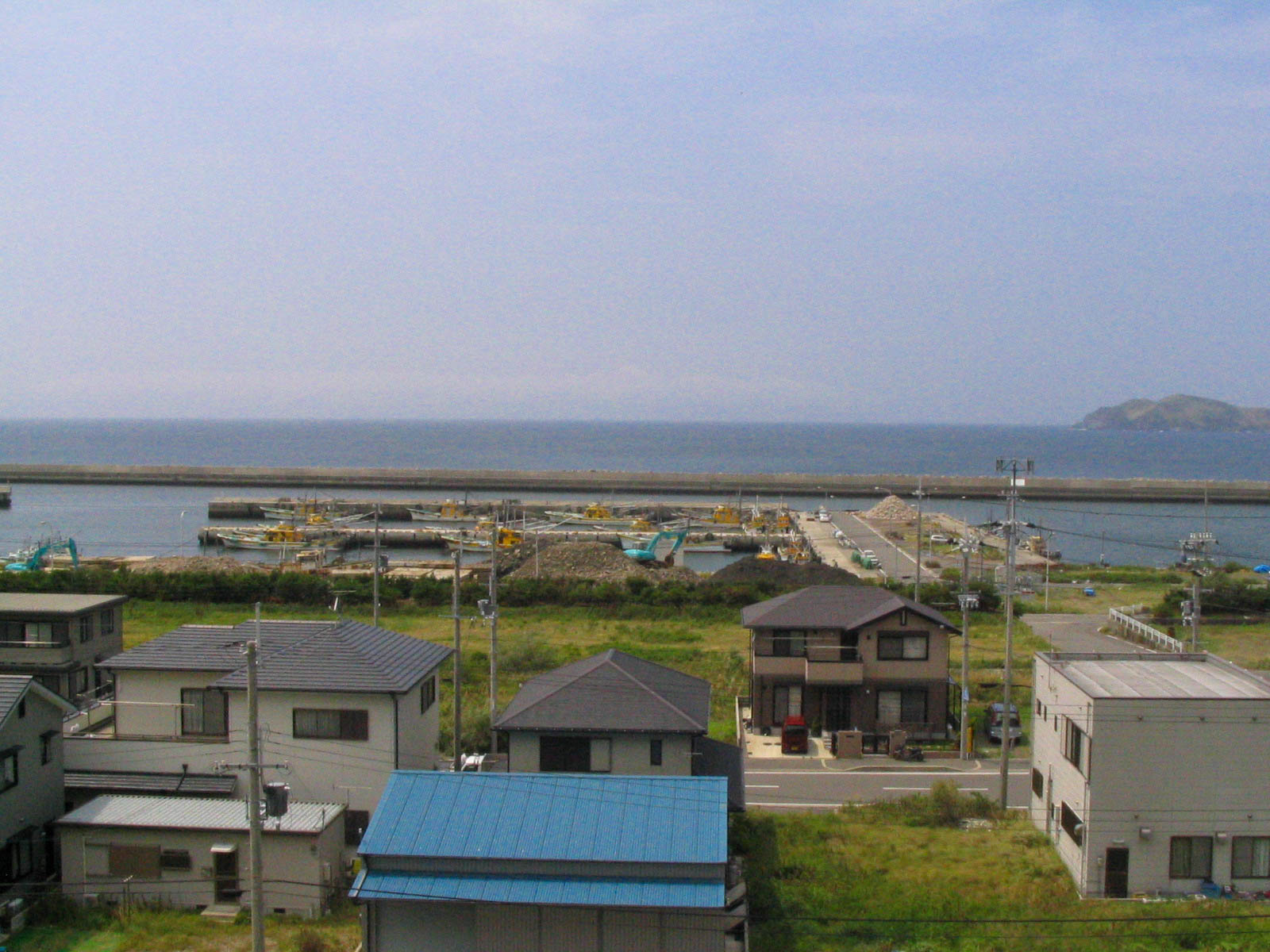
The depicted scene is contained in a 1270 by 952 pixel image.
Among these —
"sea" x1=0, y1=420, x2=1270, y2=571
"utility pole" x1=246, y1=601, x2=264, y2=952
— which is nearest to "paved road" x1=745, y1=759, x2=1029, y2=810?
"utility pole" x1=246, y1=601, x2=264, y2=952

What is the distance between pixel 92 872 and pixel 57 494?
271ft

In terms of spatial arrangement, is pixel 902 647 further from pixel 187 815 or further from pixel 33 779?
pixel 33 779

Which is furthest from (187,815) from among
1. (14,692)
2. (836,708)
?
(836,708)

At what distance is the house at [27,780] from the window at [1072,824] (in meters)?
11.3

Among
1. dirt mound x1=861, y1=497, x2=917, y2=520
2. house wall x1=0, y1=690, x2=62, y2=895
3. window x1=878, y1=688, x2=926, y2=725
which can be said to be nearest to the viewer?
house wall x1=0, y1=690, x2=62, y2=895

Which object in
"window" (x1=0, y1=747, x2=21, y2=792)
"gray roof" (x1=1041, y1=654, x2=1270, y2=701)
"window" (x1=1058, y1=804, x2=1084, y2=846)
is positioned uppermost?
"gray roof" (x1=1041, y1=654, x2=1270, y2=701)

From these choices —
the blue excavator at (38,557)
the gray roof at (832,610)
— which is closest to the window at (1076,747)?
the gray roof at (832,610)

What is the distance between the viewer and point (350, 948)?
9.64m

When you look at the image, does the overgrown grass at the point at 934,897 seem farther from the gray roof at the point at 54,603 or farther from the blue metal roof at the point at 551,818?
the gray roof at the point at 54,603

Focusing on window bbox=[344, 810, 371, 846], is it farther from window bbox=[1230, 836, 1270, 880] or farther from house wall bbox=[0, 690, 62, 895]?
window bbox=[1230, 836, 1270, 880]

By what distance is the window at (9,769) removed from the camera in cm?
1077

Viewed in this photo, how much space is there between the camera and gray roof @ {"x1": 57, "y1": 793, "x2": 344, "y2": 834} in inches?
423

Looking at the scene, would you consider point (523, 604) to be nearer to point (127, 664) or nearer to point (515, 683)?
point (515, 683)

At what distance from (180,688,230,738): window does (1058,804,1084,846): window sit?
10153 millimetres
